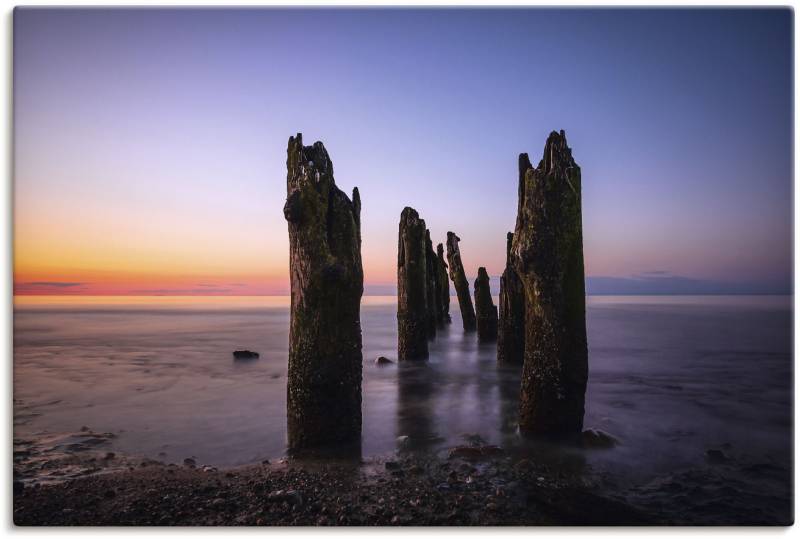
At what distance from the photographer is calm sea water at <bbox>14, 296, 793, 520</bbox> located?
5.09 m

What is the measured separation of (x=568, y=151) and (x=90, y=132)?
215 inches

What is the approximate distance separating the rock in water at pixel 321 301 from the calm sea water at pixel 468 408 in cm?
59

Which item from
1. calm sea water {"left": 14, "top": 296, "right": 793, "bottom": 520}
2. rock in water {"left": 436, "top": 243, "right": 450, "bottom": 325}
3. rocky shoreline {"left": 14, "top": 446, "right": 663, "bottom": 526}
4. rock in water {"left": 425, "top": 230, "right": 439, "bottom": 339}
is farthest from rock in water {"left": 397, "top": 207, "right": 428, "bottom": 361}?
rock in water {"left": 436, "top": 243, "right": 450, "bottom": 325}

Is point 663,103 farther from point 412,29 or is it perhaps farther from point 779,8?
point 412,29

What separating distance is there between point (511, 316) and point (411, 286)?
248cm

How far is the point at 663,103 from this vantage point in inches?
244

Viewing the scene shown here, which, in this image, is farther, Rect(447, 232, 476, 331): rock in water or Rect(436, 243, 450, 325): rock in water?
Rect(436, 243, 450, 325): rock in water

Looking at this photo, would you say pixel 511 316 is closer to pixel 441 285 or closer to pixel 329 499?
pixel 329 499

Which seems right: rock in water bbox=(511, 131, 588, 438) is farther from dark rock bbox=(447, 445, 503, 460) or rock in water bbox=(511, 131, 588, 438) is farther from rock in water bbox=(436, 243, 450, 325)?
rock in water bbox=(436, 243, 450, 325)

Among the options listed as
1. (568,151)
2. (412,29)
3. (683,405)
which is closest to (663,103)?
(568,151)

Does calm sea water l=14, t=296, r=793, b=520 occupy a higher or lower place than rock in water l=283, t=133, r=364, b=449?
lower

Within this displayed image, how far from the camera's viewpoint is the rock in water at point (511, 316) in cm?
1132

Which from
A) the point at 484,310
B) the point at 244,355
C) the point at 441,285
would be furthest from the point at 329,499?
the point at 441,285

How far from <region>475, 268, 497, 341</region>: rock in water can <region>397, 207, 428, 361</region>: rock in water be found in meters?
5.06
